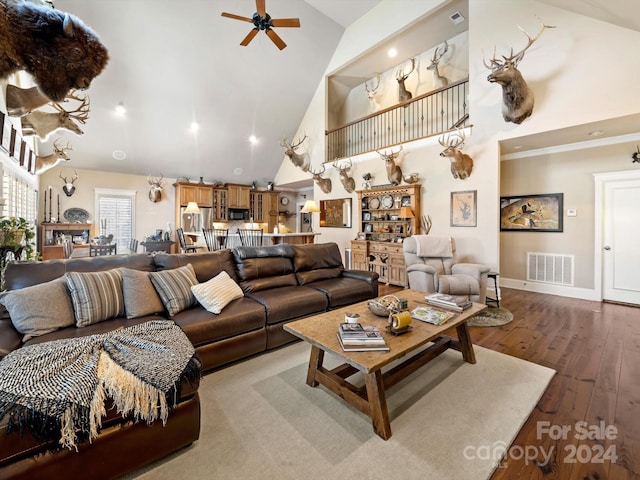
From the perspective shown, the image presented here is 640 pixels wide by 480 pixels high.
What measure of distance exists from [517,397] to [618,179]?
4360mm

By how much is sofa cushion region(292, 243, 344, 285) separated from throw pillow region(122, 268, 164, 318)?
164cm

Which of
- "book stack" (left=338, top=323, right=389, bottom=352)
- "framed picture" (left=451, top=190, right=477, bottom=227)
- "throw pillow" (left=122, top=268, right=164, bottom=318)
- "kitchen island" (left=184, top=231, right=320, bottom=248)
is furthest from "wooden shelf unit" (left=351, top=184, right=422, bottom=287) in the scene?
"throw pillow" (left=122, top=268, right=164, bottom=318)

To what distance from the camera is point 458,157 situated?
4723 mm

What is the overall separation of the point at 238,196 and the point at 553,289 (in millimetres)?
8304

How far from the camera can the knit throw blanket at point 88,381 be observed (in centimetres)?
120

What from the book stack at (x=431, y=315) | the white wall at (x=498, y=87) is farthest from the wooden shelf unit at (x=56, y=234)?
the book stack at (x=431, y=315)

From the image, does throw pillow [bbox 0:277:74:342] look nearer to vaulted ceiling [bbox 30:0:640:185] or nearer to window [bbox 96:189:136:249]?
vaulted ceiling [bbox 30:0:640:185]

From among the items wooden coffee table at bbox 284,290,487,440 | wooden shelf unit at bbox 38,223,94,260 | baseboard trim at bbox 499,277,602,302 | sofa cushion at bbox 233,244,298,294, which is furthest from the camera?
wooden shelf unit at bbox 38,223,94,260

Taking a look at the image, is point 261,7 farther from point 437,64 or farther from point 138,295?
point 437,64

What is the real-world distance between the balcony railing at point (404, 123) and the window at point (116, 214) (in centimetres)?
562

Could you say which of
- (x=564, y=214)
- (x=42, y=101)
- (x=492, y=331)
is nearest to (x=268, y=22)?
(x=42, y=101)

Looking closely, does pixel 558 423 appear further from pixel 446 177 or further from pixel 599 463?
pixel 446 177

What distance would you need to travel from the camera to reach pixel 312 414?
1875 mm

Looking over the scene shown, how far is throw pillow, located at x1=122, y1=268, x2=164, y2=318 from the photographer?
2.34 m
